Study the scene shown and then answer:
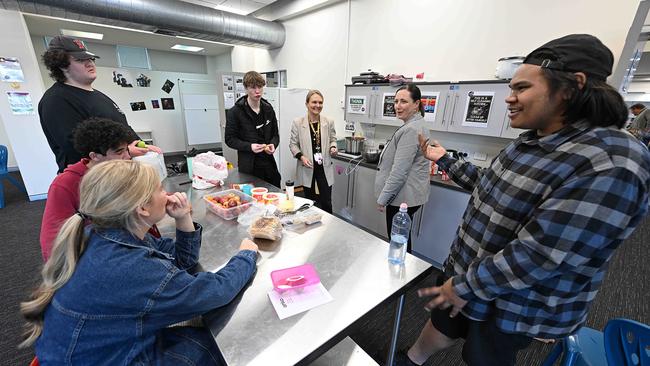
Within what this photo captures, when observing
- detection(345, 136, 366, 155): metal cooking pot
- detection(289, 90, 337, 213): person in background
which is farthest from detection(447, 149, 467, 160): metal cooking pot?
detection(289, 90, 337, 213): person in background

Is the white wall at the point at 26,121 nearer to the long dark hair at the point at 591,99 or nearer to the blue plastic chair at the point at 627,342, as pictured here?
the long dark hair at the point at 591,99

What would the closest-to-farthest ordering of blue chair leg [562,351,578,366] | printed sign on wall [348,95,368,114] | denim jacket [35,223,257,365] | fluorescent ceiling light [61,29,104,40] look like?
denim jacket [35,223,257,365], blue chair leg [562,351,578,366], printed sign on wall [348,95,368,114], fluorescent ceiling light [61,29,104,40]

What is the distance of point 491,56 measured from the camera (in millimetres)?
2541

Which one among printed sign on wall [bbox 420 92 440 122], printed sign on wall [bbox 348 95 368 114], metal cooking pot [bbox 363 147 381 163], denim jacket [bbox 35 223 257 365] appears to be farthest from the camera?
printed sign on wall [bbox 348 95 368 114]

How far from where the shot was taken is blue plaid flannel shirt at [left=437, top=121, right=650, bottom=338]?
0.72 m

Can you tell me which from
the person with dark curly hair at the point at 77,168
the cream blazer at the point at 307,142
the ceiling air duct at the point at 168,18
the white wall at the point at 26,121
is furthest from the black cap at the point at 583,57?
the white wall at the point at 26,121

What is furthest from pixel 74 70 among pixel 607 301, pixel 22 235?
pixel 607 301

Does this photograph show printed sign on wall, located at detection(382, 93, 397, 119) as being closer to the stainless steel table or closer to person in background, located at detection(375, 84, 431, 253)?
person in background, located at detection(375, 84, 431, 253)

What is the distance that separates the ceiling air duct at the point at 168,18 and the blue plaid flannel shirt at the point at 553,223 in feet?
14.9

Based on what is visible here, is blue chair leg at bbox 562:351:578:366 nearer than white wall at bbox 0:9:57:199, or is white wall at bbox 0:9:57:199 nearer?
blue chair leg at bbox 562:351:578:366

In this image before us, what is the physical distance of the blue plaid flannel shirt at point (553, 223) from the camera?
0.72 metres

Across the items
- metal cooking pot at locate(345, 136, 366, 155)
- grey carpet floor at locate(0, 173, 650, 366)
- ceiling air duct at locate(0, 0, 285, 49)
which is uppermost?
ceiling air duct at locate(0, 0, 285, 49)

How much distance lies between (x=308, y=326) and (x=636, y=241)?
14.6 ft

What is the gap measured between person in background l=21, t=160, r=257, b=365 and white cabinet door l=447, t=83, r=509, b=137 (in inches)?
96.2
